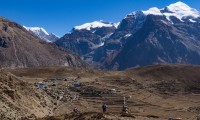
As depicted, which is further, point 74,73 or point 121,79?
point 74,73

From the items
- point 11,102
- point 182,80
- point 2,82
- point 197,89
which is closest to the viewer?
point 11,102

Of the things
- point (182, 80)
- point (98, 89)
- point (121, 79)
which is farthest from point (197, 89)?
point (98, 89)

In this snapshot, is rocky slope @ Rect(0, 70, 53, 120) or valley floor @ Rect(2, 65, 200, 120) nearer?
rocky slope @ Rect(0, 70, 53, 120)

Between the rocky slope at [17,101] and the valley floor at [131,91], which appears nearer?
the rocky slope at [17,101]

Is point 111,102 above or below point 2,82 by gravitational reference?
below

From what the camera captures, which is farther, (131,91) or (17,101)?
(131,91)

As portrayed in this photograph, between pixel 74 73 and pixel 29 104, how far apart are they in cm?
10895

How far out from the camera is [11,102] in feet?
189

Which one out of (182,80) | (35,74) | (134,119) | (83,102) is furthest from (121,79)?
(134,119)

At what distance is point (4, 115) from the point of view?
159 ft

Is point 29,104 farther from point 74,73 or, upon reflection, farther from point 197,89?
point 74,73

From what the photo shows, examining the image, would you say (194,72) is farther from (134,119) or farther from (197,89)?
(134,119)

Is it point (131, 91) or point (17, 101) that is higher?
point (17, 101)

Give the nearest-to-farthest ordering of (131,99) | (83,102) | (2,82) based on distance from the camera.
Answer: (2,82) < (83,102) < (131,99)
